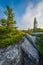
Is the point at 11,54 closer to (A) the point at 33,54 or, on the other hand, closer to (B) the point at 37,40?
(A) the point at 33,54

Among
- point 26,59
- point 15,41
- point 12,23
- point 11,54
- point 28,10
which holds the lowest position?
point 26,59

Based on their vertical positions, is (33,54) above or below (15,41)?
below

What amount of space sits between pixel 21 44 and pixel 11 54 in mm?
1698

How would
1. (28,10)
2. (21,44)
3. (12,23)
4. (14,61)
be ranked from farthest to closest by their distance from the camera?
(28,10) < (12,23) < (21,44) < (14,61)

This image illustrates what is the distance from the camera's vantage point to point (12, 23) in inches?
532

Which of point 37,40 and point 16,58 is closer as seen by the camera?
point 16,58

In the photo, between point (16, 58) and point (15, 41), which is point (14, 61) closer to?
point (16, 58)

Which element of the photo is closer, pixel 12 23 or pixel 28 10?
pixel 12 23

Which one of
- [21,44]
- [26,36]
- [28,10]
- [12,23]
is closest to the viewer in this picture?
[21,44]

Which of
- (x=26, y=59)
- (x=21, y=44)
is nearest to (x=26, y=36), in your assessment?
(x=21, y=44)

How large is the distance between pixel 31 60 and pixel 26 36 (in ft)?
7.95

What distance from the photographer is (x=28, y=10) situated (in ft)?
47.9

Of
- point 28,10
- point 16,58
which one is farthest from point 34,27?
point 16,58

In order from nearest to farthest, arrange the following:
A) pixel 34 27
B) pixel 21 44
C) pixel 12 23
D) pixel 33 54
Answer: pixel 33 54 < pixel 21 44 < pixel 12 23 < pixel 34 27
